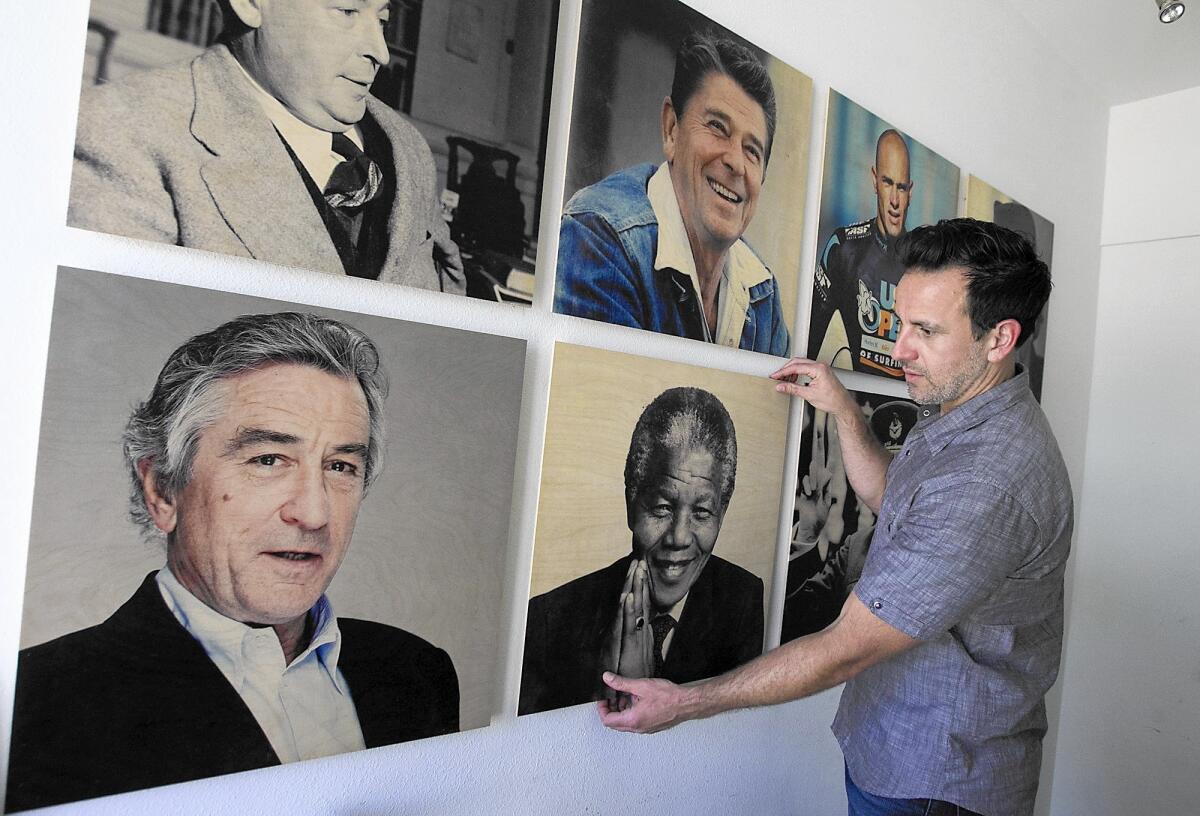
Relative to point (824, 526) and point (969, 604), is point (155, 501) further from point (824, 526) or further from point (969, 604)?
point (824, 526)

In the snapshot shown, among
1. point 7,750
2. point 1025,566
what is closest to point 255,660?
point 7,750

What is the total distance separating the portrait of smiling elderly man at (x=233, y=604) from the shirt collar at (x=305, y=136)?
197 millimetres

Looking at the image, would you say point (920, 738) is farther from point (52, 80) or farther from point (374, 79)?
point (52, 80)

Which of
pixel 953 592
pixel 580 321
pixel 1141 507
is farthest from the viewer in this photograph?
pixel 1141 507

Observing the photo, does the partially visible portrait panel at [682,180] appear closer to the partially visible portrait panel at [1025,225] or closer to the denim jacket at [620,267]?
the denim jacket at [620,267]

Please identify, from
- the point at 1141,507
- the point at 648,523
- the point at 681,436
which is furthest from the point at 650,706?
the point at 1141,507

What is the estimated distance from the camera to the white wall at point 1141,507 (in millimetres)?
2686

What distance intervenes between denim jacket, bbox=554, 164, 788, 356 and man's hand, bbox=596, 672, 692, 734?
632mm

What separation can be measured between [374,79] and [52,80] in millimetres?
364

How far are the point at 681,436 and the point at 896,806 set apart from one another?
0.79 meters

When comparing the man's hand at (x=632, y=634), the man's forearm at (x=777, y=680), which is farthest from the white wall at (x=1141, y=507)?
the man's hand at (x=632, y=634)

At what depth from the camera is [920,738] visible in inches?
56.4

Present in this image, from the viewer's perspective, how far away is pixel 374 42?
1.05 meters

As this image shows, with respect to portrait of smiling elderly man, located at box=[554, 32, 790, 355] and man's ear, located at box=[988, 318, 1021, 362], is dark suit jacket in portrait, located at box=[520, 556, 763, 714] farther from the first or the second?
man's ear, located at box=[988, 318, 1021, 362]
